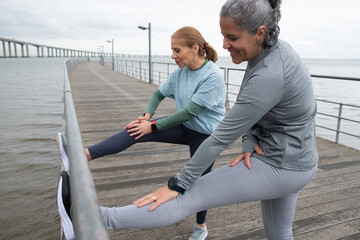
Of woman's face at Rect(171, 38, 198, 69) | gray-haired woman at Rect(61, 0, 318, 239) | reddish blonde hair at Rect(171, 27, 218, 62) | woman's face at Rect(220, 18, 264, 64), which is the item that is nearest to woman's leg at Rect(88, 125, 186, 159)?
woman's face at Rect(171, 38, 198, 69)

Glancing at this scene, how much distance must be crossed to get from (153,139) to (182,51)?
0.62 m

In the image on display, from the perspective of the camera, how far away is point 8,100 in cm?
1565

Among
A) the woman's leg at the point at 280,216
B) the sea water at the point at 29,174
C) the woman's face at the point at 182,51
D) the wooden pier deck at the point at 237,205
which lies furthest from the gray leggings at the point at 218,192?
the sea water at the point at 29,174

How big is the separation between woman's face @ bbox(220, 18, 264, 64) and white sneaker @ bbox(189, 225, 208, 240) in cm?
144

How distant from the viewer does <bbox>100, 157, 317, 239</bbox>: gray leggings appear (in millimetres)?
1188

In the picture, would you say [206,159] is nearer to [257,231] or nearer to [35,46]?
[257,231]

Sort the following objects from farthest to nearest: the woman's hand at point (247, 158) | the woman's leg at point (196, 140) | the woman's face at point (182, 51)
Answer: the woman's leg at point (196, 140)
the woman's face at point (182, 51)
the woman's hand at point (247, 158)

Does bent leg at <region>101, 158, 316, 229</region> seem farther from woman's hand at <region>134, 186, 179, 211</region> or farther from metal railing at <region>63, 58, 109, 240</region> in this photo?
metal railing at <region>63, 58, 109, 240</region>

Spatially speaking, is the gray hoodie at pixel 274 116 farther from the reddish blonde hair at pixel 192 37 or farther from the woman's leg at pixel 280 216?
the reddish blonde hair at pixel 192 37

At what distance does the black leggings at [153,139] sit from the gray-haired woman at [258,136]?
715 millimetres

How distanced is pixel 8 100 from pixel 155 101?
627 inches

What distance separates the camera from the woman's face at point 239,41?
1.15m

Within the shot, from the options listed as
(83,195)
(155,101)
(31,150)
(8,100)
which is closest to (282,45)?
(83,195)

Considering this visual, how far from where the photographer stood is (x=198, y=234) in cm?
220
